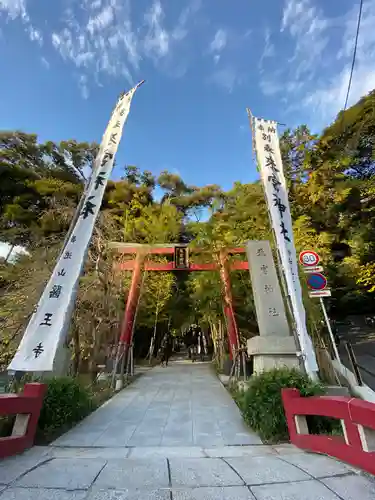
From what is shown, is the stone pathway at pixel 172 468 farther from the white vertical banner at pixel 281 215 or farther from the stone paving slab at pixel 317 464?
the white vertical banner at pixel 281 215

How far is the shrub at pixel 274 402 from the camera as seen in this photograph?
3.71m

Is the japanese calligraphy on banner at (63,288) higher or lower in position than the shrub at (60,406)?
higher

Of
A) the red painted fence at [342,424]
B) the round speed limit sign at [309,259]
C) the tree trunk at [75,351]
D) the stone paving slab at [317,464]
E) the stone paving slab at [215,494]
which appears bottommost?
the stone paving slab at [215,494]

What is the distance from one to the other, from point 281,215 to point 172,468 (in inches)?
177

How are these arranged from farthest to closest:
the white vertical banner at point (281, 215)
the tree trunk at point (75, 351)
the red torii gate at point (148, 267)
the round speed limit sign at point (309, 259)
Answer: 1. the red torii gate at point (148, 267)
2. the tree trunk at point (75, 351)
3. the round speed limit sign at point (309, 259)
4. the white vertical banner at point (281, 215)

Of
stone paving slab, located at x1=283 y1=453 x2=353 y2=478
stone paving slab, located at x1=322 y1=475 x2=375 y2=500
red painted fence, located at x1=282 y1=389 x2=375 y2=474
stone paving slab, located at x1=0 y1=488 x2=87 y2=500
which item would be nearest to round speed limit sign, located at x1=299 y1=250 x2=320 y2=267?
red painted fence, located at x1=282 y1=389 x2=375 y2=474

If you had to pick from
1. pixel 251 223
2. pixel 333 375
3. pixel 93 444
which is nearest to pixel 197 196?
pixel 251 223

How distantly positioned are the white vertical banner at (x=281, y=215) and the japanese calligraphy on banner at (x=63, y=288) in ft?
10.2

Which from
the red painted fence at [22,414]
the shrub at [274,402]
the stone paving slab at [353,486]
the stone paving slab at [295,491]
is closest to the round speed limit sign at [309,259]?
the shrub at [274,402]

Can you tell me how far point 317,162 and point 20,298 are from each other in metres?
13.3

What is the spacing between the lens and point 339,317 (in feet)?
59.0

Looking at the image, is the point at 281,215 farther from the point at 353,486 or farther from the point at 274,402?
the point at 353,486

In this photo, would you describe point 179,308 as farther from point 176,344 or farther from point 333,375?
point 333,375

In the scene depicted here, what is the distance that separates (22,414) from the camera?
3.38 meters
